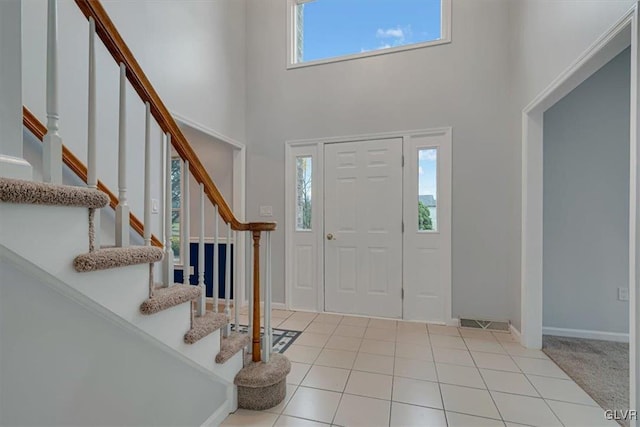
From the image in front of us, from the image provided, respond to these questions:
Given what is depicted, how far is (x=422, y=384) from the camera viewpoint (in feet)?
6.42

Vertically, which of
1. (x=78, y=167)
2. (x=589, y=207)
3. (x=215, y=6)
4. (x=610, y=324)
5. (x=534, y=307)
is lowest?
(x=610, y=324)

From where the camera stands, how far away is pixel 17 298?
2.51 feet

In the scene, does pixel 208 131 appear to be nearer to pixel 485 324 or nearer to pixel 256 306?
pixel 256 306

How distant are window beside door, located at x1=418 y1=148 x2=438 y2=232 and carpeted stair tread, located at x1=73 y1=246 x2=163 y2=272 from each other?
8.74 feet

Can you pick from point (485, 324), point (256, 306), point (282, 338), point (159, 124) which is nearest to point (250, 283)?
point (256, 306)

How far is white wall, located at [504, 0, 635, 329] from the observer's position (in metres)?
1.65

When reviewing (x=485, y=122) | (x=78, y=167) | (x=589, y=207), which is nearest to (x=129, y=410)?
(x=78, y=167)

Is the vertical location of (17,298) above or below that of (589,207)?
below

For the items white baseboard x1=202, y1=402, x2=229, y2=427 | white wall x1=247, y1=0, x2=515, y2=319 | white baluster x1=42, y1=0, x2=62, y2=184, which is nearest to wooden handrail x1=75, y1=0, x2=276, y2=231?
white baluster x1=42, y1=0, x2=62, y2=184

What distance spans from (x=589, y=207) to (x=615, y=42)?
1.73m

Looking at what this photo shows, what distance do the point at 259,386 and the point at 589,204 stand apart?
3.16m

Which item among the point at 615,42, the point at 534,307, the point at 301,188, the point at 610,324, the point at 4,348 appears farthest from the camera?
the point at 301,188

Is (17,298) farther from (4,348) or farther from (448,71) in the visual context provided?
(448,71)

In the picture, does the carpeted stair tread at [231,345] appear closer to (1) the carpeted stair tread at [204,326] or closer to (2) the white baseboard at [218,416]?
(1) the carpeted stair tread at [204,326]
